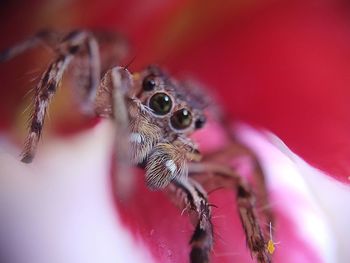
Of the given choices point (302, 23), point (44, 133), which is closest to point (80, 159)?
point (44, 133)

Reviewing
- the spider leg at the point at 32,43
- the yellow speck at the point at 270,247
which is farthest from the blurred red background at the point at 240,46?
the yellow speck at the point at 270,247

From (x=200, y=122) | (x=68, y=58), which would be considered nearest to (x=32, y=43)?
(x=68, y=58)

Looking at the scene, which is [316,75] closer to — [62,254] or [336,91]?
[336,91]

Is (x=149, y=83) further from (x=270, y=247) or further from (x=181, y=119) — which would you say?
(x=270, y=247)

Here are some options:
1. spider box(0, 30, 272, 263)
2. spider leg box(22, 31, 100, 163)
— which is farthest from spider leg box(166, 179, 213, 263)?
spider leg box(22, 31, 100, 163)

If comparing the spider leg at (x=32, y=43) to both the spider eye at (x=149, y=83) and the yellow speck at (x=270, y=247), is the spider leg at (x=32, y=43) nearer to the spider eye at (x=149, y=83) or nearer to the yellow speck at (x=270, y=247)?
the spider eye at (x=149, y=83)

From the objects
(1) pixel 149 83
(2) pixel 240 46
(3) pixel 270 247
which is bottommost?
(3) pixel 270 247

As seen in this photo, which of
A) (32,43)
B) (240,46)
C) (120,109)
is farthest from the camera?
(240,46)
